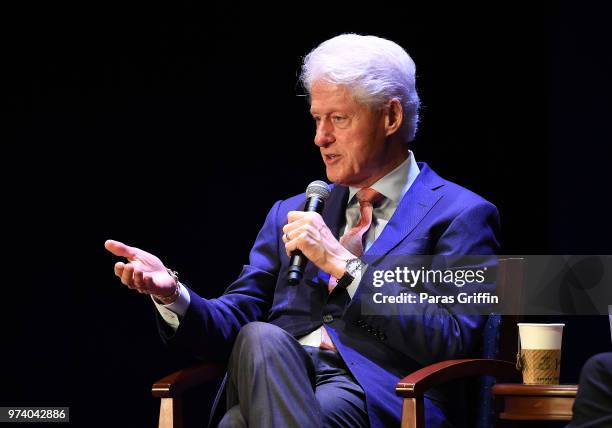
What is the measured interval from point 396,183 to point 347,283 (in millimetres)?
425

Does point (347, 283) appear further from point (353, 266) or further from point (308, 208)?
point (308, 208)

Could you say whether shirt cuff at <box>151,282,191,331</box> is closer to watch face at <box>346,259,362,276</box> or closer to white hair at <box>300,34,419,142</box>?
watch face at <box>346,259,362,276</box>

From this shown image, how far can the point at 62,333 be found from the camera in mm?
3650

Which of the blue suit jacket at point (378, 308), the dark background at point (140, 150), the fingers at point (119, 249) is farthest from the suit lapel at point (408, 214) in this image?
the dark background at point (140, 150)

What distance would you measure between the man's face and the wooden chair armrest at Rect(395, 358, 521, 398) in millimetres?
625

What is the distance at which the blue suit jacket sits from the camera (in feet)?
7.86

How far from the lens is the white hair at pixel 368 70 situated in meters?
2.67

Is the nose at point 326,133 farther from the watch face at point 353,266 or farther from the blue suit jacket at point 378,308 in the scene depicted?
the watch face at point 353,266

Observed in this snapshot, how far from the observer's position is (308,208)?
2539 millimetres

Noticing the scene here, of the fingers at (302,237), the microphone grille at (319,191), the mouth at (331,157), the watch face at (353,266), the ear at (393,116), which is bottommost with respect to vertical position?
the watch face at (353,266)

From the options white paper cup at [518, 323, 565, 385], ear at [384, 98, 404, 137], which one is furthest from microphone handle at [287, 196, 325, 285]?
white paper cup at [518, 323, 565, 385]

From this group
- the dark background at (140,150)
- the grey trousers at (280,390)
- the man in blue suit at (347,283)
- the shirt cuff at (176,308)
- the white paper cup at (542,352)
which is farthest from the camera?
the dark background at (140,150)

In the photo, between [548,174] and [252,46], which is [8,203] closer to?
[252,46]

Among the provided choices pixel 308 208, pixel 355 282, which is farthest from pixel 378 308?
pixel 308 208
